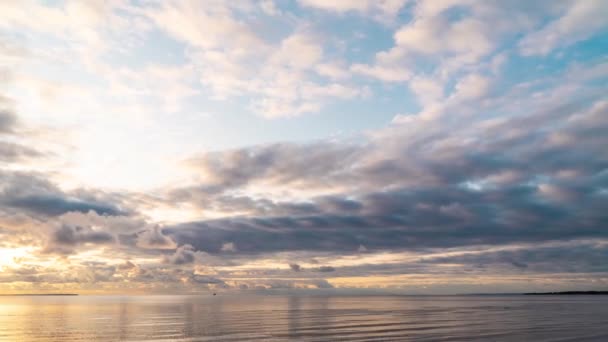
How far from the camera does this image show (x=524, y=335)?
5956 cm

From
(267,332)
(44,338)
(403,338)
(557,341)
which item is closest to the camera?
(557,341)

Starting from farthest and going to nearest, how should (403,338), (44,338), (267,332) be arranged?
1. (267,332)
2. (44,338)
3. (403,338)

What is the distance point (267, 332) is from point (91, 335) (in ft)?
78.6

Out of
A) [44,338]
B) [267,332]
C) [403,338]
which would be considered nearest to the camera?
[403,338]

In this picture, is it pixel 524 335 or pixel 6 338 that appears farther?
pixel 6 338

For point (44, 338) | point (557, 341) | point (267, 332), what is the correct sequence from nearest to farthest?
point (557, 341) → point (44, 338) → point (267, 332)

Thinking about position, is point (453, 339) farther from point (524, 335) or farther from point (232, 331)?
point (232, 331)

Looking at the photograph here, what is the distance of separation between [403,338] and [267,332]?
1920 cm

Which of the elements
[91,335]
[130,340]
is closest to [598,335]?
[130,340]

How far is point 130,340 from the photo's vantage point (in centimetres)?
5753

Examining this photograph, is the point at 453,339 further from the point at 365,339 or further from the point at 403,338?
the point at 365,339

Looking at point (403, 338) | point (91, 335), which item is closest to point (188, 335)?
point (91, 335)

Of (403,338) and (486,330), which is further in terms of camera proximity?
(486,330)

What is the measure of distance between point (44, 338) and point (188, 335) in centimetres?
1842
